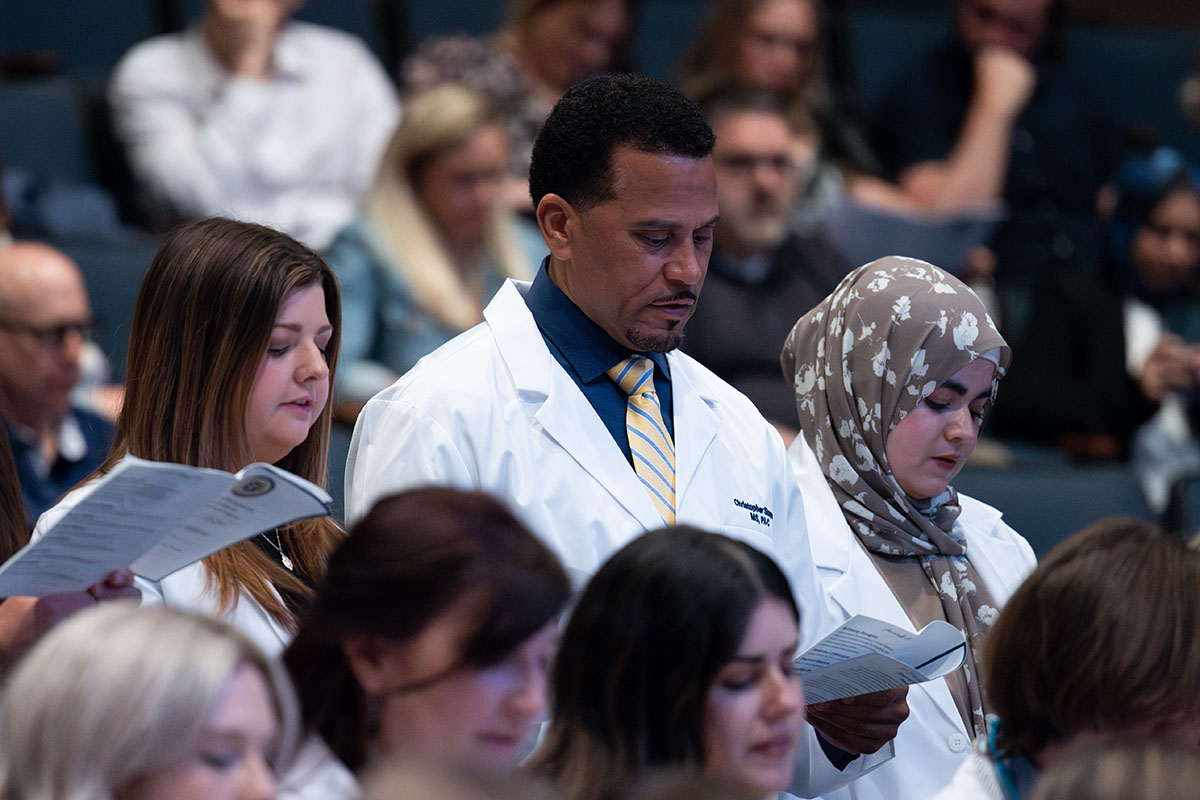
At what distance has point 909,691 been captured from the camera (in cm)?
243

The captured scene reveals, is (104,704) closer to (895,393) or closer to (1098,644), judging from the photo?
(1098,644)

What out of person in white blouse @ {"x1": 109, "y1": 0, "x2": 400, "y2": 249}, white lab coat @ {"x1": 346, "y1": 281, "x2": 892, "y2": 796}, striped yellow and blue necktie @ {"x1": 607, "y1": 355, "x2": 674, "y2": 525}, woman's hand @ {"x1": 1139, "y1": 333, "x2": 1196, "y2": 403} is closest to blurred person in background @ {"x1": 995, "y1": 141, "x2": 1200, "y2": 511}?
woman's hand @ {"x1": 1139, "y1": 333, "x2": 1196, "y2": 403}

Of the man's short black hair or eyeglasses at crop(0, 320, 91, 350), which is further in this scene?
eyeglasses at crop(0, 320, 91, 350)

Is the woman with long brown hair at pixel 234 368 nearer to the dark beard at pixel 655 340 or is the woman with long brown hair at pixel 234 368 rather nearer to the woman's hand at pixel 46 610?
the woman's hand at pixel 46 610

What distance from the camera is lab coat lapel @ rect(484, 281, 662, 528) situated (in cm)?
224

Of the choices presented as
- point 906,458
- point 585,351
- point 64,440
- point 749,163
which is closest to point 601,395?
point 585,351

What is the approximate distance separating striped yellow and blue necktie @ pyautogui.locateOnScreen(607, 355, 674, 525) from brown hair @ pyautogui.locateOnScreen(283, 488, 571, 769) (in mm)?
657

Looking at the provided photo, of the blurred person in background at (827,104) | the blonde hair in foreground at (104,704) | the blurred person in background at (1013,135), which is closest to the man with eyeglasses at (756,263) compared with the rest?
the blurred person in background at (827,104)

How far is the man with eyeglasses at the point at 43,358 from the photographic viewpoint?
3455 mm

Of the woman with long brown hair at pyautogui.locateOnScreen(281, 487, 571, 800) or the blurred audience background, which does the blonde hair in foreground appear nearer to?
the woman with long brown hair at pyautogui.locateOnScreen(281, 487, 571, 800)

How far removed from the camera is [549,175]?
92.8 inches

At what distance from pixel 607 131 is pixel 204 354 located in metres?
0.64

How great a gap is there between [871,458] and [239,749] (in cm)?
130

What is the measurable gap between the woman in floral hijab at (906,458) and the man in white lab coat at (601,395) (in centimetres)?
12
